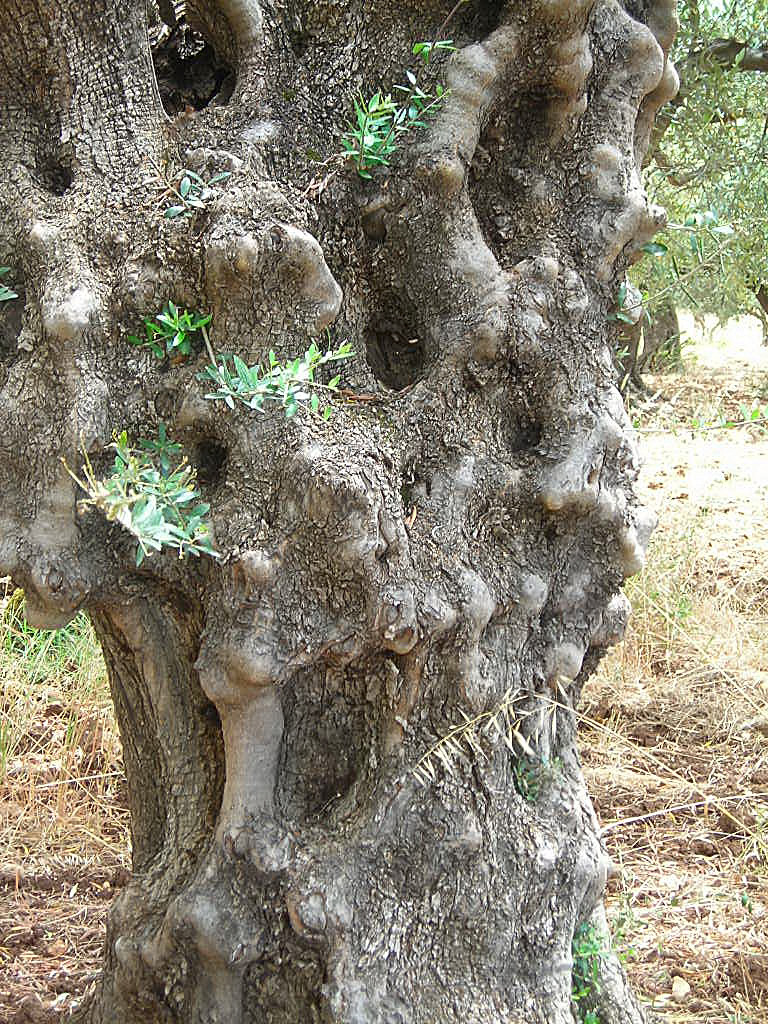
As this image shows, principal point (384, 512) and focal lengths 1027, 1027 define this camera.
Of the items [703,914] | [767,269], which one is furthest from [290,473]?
[767,269]

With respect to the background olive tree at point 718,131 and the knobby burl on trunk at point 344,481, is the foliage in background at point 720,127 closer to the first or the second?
the background olive tree at point 718,131

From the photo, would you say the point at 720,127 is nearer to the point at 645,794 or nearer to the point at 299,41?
the point at 645,794

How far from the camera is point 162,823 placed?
2.13 metres

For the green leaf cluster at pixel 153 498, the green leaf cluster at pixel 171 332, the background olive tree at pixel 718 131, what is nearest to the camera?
the green leaf cluster at pixel 153 498

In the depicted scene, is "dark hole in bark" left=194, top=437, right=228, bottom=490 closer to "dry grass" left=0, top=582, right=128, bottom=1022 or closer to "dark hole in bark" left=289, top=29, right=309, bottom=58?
"dark hole in bark" left=289, top=29, right=309, bottom=58

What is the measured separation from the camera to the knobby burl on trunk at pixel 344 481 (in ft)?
5.91

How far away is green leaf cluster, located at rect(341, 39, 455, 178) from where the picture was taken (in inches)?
72.3

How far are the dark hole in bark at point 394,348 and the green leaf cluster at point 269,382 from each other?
325 mm

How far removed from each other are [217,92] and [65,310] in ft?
2.41

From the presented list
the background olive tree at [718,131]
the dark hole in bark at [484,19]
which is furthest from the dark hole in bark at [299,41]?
the background olive tree at [718,131]

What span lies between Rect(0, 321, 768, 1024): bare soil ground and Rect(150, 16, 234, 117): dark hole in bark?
4.59ft

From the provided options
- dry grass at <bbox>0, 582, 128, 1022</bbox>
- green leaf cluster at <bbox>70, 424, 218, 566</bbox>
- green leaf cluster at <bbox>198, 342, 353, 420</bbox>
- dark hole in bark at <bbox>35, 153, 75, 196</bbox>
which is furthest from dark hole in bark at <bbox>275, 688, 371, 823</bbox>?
dark hole in bark at <bbox>35, 153, 75, 196</bbox>

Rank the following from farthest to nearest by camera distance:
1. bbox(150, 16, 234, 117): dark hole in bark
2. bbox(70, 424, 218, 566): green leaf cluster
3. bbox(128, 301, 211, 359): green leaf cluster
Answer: bbox(150, 16, 234, 117): dark hole in bark, bbox(128, 301, 211, 359): green leaf cluster, bbox(70, 424, 218, 566): green leaf cluster

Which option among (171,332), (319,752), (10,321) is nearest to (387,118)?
(171,332)
